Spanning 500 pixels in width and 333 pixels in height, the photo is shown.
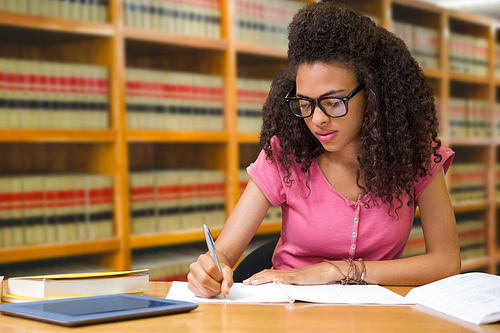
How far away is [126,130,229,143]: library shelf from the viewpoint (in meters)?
2.28

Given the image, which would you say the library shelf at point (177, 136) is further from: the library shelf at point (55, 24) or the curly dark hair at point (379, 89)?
the curly dark hair at point (379, 89)

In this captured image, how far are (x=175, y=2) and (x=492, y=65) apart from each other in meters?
2.61

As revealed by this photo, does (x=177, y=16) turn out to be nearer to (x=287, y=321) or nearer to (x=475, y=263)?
(x=287, y=321)

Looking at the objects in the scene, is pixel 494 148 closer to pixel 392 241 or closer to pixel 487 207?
pixel 487 207

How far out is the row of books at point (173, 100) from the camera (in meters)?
2.35

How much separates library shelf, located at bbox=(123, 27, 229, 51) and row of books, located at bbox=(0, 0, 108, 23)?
0.14 metres

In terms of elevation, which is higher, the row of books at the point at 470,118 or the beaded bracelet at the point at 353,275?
the row of books at the point at 470,118

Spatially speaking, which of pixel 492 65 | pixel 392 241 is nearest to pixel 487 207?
pixel 492 65

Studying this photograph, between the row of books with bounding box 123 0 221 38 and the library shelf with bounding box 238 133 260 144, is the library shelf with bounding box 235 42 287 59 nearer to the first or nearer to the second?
the row of books with bounding box 123 0 221 38

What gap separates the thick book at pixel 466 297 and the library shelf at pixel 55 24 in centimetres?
174

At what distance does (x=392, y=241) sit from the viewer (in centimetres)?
139

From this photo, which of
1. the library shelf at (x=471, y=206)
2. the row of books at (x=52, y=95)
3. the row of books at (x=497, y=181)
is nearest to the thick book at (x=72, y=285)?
the row of books at (x=52, y=95)

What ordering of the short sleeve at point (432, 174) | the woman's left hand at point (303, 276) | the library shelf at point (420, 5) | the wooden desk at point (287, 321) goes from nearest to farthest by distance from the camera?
the wooden desk at point (287, 321)
the woman's left hand at point (303, 276)
the short sleeve at point (432, 174)
the library shelf at point (420, 5)

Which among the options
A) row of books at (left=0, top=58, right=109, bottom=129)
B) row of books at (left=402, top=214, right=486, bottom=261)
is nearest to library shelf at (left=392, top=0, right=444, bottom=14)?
row of books at (left=402, top=214, right=486, bottom=261)
